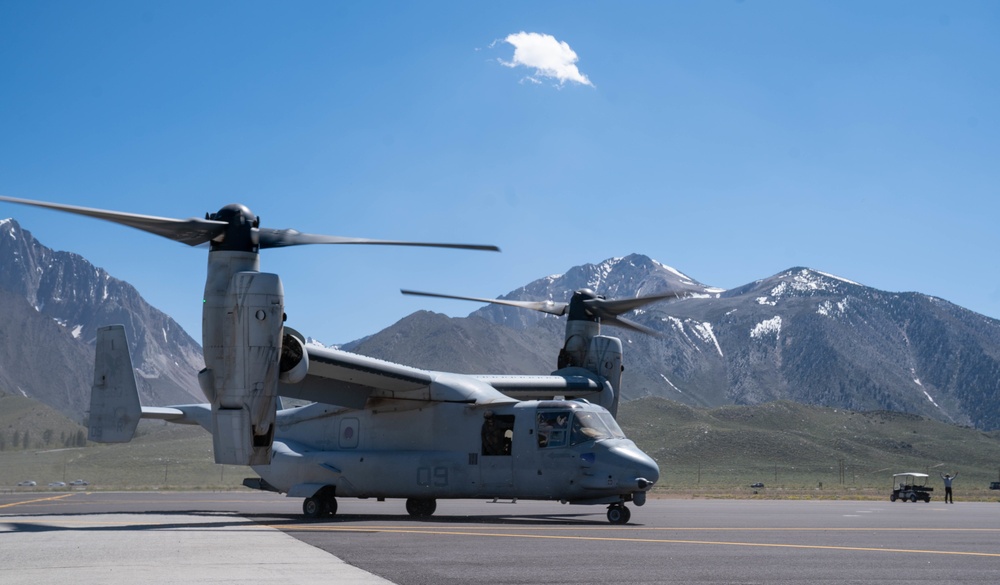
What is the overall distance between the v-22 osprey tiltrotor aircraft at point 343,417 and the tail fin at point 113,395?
0.10 ft

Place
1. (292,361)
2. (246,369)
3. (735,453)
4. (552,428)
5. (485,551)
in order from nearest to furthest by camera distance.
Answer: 1. (485,551)
2. (246,369)
3. (292,361)
4. (552,428)
5. (735,453)

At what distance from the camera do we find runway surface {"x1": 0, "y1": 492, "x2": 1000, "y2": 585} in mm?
11211

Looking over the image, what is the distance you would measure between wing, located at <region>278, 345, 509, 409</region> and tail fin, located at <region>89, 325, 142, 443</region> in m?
4.14

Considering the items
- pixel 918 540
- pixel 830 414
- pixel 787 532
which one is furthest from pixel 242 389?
pixel 830 414

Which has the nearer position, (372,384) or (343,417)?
(372,384)

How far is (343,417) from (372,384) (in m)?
2.37

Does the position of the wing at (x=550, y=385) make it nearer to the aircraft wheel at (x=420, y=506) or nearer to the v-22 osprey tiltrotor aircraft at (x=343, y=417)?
the v-22 osprey tiltrotor aircraft at (x=343, y=417)

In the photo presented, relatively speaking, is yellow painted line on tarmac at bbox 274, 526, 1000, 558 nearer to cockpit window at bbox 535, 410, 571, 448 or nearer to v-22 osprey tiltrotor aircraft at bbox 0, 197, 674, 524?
v-22 osprey tiltrotor aircraft at bbox 0, 197, 674, 524

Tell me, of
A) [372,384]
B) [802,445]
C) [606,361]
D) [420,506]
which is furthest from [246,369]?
[802,445]

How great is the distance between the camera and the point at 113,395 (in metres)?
25.3

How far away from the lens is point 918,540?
690 inches

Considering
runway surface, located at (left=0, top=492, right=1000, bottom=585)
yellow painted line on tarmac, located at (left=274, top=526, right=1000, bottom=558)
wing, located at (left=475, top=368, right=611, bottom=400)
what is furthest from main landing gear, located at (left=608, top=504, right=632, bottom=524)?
wing, located at (left=475, top=368, right=611, bottom=400)

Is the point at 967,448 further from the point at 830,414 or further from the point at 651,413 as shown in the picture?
the point at 651,413

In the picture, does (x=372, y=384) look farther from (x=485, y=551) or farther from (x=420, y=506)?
(x=485, y=551)
